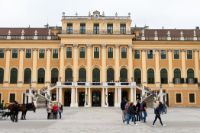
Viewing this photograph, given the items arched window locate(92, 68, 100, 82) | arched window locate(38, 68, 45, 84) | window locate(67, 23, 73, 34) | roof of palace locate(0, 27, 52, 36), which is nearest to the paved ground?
arched window locate(92, 68, 100, 82)

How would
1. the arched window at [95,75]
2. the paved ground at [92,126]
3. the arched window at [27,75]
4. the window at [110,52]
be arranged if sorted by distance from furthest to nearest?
the arched window at [27,75] < the window at [110,52] < the arched window at [95,75] < the paved ground at [92,126]

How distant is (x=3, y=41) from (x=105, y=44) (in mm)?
17402

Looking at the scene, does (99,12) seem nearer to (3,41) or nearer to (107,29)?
(107,29)

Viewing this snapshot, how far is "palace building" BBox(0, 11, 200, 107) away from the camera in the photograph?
2338 inches

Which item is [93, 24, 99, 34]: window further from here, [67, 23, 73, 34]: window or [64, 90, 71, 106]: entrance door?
[64, 90, 71, 106]: entrance door

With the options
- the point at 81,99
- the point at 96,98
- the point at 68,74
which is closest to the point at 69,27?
the point at 68,74

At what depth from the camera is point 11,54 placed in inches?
2393

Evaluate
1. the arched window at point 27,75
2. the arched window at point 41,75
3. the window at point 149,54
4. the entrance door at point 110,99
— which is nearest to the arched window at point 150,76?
the window at point 149,54

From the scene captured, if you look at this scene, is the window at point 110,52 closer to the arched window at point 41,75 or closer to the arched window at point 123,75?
the arched window at point 123,75

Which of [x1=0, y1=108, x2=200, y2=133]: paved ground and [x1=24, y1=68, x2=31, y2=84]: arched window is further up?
[x1=24, y1=68, x2=31, y2=84]: arched window

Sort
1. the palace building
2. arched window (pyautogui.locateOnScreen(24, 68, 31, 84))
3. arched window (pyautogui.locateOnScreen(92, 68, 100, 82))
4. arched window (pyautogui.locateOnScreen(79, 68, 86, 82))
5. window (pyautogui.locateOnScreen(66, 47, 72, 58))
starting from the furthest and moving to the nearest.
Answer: arched window (pyautogui.locateOnScreen(24, 68, 31, 84))
window (pyautogui.locateOnScreen(66, 47, 72, 58))
the palace building
arched window (pyautogui.locateOnScreen(92, 68, 100, 82))
arched window (pyautogui.locateOnScreen(79, 68, 86, 82))

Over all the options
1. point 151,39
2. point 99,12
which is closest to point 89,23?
point 99,12

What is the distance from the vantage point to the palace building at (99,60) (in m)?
59.4

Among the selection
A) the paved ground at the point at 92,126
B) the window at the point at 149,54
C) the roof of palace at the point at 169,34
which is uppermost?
the roof of palace at the point at 169,34
